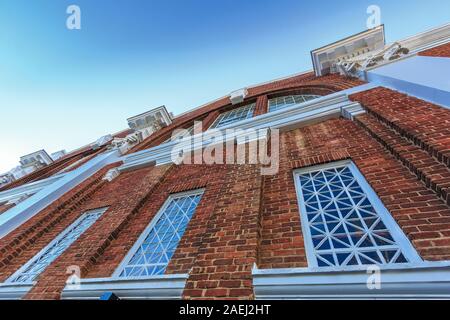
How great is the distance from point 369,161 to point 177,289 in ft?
10.9

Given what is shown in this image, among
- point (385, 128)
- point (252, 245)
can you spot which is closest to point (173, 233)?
point (252, 245)

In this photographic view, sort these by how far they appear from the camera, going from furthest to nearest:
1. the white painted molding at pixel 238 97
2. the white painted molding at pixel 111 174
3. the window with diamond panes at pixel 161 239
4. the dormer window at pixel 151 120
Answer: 1. the dormer window at pixel 151 120
2. the white painted molding at pixel 238 97
3. the white painted molding at pixel 111 174
4. the window with diamond panes at pixel 161 239

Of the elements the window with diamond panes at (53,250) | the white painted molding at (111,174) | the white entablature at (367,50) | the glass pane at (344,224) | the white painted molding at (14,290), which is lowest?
the glass pane at (344,224)

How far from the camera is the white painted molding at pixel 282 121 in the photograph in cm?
548

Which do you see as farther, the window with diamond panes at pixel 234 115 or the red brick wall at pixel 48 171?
the red brick wall at pixel 48 171

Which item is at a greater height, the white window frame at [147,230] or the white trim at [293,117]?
the white trim at [293,117]

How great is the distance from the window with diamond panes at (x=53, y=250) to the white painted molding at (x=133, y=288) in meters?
1.60

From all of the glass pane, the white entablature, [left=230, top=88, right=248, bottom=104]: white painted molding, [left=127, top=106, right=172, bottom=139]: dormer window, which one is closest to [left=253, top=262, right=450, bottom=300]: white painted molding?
the glass pane

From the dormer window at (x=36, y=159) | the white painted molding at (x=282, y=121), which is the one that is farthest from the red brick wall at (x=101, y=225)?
the dormer window at (x=36, y=159)

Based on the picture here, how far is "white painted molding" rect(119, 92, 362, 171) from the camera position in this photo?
5.48m

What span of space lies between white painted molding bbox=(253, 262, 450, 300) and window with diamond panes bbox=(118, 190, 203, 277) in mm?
1740

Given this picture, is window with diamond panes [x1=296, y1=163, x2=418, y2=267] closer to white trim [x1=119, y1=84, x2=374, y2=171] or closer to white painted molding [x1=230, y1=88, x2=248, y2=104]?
white trim [x1=119, y1=84, x2=374, y2=171]

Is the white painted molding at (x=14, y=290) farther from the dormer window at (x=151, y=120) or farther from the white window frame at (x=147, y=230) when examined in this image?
the dormer window at (x=151, y=120)

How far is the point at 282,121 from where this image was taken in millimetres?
5934
